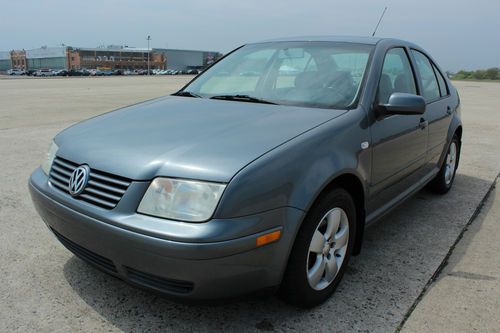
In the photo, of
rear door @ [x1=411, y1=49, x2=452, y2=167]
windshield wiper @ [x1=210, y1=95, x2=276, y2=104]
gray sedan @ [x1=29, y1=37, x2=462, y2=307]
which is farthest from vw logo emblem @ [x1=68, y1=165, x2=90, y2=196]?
rear door @ [x1=411, y1=49, x2=452, y2=167]

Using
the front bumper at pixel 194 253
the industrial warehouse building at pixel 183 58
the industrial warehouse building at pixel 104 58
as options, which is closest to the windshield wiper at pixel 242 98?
the front bumper at pixel 194 253

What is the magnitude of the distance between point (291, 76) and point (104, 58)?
106770 mm

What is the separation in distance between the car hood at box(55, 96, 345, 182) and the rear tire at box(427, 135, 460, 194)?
2.31m

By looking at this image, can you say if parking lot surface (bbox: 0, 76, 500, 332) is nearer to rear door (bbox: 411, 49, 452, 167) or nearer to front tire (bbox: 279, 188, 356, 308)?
front tire (bbox: 279, 188, 356, 308)

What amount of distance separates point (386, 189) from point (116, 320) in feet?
6.36

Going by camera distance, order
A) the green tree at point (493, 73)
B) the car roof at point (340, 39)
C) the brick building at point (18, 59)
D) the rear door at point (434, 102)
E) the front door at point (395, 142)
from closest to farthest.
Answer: the front door at point (395, 142), the car roof at point (340, 39), the rear door at point (434, 102), the green tree at point (493, 73), the brick building at point (18, 59)

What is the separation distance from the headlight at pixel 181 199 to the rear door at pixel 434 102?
2417 mm

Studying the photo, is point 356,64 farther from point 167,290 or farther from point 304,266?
point 167,290

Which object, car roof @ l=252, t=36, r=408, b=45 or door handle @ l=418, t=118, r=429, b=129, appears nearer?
car roof @ l=252, t=36, r=408, b=45

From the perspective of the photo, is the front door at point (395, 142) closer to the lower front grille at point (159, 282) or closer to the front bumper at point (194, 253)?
the front bumper at point (194, 253)

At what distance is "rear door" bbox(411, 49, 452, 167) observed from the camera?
3814 millimetres

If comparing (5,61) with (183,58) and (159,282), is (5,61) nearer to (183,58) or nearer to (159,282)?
(183,58)

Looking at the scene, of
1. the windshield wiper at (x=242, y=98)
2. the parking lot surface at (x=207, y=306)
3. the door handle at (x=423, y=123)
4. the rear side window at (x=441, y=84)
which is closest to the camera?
the parking lot surface at (x=207, y=306)

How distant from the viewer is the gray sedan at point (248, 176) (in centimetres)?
197
